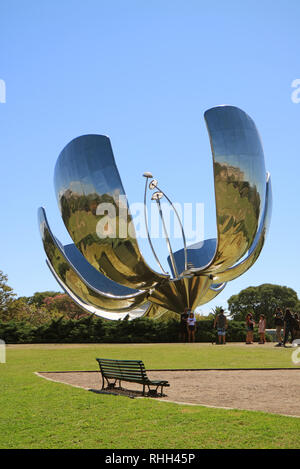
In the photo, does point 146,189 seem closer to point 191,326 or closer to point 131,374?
point 191,326

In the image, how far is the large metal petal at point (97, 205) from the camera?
1908cm

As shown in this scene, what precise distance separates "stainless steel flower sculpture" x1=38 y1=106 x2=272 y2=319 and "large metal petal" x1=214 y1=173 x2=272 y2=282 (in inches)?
1.7

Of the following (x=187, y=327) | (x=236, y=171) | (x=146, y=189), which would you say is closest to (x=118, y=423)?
(x=236, y=171)

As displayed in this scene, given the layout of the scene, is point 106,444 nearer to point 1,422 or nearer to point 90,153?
point 1,422

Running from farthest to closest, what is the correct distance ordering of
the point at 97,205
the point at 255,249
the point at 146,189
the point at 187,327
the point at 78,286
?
the point at 78,286
the point at 146,189
the point at 255,249
the point at 187,327
the point at 97,205

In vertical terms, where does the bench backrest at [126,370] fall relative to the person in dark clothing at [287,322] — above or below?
below

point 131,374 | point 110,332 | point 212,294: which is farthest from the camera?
point 212,294

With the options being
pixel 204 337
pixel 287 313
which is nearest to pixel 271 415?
pixel 287 313

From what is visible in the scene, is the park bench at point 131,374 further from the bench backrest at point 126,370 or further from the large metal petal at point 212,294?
the large metal petal at point 212,294

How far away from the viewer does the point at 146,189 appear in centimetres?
2462

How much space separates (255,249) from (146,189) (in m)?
5.75

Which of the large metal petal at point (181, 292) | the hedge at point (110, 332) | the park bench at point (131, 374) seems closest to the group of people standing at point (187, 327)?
the hedge at point (110, 332)

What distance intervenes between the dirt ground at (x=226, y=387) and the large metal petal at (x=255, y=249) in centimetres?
1114
